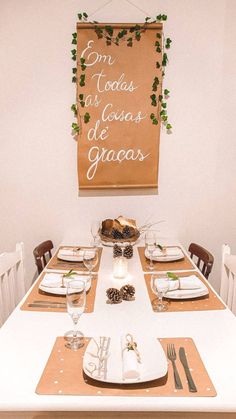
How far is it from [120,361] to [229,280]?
2.91ft

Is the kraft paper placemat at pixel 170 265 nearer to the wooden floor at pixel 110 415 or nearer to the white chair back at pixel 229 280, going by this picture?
the white chair back at pixel 229 280

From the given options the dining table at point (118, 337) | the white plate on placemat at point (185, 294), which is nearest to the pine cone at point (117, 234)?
the dining table at point (118, 337)

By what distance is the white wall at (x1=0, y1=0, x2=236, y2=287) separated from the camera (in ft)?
7.97

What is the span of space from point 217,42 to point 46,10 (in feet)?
3.62

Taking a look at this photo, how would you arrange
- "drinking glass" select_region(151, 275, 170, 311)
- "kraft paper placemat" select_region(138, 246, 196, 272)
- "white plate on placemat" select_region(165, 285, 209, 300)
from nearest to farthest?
"drinking glass" select_region(151, 275, 170, 311) < "white plate on placemat" select_region(165, 285, 209, 300) < "kraft paper placemat" select_region(138, 246, 196, 272)

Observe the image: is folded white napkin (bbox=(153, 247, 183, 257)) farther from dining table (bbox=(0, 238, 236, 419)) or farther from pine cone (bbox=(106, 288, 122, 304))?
pine cone (bbox=(106, 288, 122, 304))

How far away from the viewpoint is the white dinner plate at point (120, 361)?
3.27 ft

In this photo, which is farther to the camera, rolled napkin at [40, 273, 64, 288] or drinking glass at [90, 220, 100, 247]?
drinking glass at [90, 220, 100, 247]

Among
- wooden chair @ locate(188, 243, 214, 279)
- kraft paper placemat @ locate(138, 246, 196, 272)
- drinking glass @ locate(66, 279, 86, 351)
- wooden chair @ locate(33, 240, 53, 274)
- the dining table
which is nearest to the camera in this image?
the dining table

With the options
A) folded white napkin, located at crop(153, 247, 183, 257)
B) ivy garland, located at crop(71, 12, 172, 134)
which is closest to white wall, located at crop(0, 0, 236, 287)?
ivy garland, located at crop(71, 12, 172, 134)

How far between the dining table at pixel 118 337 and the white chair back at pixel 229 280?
0.14m

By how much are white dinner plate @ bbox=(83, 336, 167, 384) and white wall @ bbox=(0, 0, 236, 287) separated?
1536 mm

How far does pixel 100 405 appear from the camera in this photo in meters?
0.92

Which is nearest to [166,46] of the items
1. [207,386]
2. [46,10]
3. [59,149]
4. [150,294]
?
[46,10]
